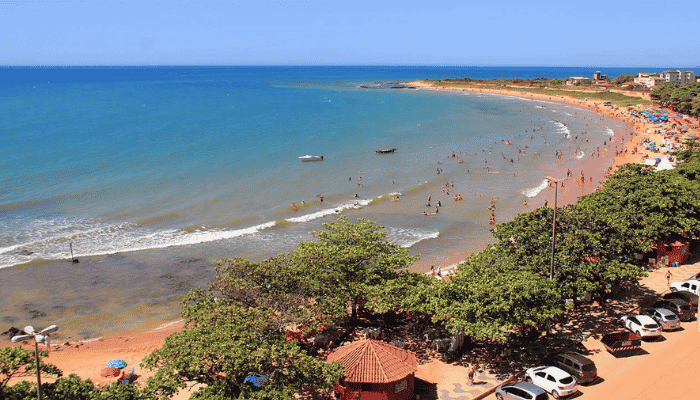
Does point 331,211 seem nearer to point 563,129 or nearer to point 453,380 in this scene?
point 453,380

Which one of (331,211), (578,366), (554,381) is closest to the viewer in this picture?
(554,381)

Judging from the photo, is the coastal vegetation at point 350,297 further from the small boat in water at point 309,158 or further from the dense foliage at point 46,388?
the small boat in water at point 309,158

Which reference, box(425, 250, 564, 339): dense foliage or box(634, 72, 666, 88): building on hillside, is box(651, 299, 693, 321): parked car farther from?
box(634, 72, 666, 88): building on hillside

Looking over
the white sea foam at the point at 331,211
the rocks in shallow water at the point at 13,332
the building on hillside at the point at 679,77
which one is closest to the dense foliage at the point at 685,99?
the building on hillside at the point at 679,77

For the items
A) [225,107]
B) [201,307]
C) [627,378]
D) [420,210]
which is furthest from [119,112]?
[627,378]

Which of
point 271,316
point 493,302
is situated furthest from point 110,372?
point 493,302

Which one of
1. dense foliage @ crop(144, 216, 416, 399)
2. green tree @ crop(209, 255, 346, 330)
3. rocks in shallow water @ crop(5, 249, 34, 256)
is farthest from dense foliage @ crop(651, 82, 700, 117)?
rocks in shallow water @ crop(5, 249, 34, 256)

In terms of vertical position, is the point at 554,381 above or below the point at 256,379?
below
